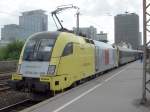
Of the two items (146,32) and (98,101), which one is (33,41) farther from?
(146,32)

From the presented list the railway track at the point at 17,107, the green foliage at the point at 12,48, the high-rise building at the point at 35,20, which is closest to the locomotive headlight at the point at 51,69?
the railway track at the point at 17,107

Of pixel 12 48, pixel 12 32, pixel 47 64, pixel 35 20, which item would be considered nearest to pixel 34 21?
pixel 35 20

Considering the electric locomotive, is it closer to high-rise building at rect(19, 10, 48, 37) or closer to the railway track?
the railway track

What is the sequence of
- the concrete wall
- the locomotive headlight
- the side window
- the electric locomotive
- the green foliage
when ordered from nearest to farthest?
the electric locomotive → the locomotive headlight → the side window → the concrete wall → the green foliage

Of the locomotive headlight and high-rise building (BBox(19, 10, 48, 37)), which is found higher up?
high-rise building (BBox(19, 10, 48, 37))

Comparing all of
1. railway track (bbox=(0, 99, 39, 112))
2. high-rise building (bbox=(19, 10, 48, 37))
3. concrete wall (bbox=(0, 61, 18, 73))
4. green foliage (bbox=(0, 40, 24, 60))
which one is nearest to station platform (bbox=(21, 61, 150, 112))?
railway track (bbox=(0, 99, 39, 112))

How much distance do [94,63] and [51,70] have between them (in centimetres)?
837

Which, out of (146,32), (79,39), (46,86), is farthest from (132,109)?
(79,39)

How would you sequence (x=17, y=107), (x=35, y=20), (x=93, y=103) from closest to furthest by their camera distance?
(x=93, y=103) → (x=17, y=107) → (x=35, y=20)

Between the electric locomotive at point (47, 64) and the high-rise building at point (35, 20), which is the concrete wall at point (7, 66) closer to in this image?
the high-rise building at point (35, 20)

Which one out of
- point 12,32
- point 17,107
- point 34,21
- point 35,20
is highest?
point 35,20

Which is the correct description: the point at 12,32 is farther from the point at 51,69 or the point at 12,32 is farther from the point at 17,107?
the point at 17,107

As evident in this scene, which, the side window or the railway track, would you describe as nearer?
the railway track

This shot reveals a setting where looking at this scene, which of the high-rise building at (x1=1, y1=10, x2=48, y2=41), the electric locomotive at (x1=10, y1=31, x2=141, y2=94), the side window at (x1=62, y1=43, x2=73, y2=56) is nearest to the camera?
the electric locomotive at (x1=10, y1=31, x2=141, y2=94)
